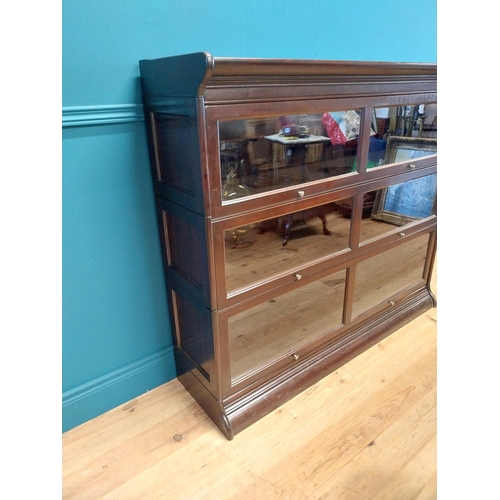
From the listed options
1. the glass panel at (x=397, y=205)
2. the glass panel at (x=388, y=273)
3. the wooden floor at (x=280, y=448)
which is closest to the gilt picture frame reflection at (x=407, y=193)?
the glass panel at (x=397, y=205)

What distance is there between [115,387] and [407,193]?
1.51 meters

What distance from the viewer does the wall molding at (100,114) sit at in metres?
1.12

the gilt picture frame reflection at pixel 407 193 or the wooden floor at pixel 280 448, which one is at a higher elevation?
the gilt picture frame reflection at pixel 407 193

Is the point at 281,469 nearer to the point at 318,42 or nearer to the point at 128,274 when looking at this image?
the point at 128,274

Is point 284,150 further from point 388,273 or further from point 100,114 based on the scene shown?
point 388,273

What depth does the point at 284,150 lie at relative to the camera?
1.37 m

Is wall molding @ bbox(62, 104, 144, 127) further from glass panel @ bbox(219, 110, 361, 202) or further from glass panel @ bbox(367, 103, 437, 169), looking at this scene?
glass panel @ bbox(367, 103, 437, 169)

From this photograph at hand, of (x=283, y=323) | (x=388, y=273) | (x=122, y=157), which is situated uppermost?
(x=122, y=157)

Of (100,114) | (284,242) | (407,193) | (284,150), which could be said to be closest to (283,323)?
(284,242)

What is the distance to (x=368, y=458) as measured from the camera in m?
1.30

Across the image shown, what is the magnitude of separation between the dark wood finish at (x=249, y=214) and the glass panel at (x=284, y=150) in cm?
2

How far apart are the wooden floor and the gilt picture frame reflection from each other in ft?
2.30

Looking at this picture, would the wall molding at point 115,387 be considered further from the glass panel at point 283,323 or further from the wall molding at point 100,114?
the wall molding at point 100,114

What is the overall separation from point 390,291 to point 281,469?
1.02m
